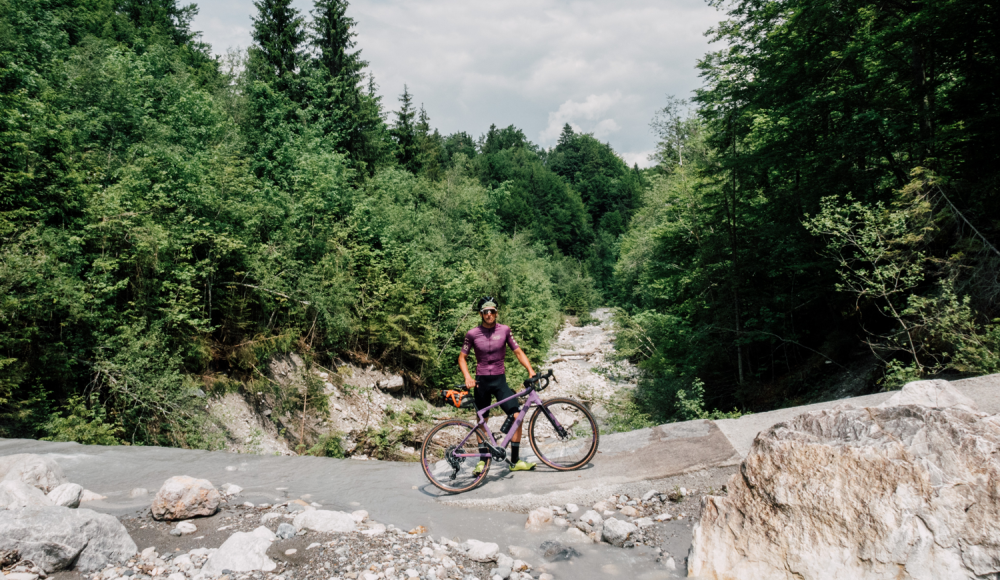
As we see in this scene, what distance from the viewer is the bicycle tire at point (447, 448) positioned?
5.56 meters

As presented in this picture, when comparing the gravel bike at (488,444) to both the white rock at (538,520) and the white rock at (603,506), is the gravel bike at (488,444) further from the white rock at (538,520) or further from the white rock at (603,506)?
the white rock at (538,520)

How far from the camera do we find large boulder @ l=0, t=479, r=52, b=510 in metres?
4.02

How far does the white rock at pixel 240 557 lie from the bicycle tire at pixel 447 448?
2.01 meters

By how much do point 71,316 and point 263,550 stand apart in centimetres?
685

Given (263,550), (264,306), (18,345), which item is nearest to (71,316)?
(18,345)

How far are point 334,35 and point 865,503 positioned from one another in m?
27.9

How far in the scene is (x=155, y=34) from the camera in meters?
30.3

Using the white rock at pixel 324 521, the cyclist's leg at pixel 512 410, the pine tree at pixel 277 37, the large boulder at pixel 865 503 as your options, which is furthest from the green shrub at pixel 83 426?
the pine tree at pixel 277 37

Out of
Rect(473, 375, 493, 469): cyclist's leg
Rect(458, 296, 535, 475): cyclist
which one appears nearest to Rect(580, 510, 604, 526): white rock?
Rect(458, 296, 535, 475): cyclist

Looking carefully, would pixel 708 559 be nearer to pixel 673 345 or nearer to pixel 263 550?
pixel 263 550

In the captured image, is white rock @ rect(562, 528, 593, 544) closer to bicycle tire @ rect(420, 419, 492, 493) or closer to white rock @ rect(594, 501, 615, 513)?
white rock @ rect(594, 501, 615, 513)

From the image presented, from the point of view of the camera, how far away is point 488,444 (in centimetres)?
564

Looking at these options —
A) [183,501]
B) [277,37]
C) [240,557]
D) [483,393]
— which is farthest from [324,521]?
[277,37]

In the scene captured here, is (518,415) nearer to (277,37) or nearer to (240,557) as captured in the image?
(240,557)
